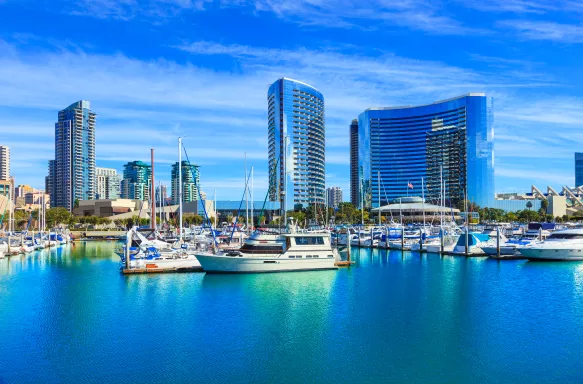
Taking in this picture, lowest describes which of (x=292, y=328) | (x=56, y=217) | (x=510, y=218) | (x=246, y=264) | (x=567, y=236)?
(x=292, y=328)

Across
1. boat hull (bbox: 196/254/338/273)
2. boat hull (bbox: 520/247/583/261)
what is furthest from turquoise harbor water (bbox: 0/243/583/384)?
boat hull (bbox: 520/247/583/261)

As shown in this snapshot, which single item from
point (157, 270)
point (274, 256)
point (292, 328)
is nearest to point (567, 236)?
point (274, 256)

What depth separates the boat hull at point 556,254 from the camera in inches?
2773

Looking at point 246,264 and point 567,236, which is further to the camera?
point 567,236

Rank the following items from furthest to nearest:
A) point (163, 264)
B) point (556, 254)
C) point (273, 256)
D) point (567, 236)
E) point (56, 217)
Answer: point (56, 217), point (567, 236), point (556, 254), point (163, 264), point (273, 256)

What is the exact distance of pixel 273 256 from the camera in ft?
185

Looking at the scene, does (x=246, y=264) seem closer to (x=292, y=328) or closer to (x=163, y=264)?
(x=163, y=264)

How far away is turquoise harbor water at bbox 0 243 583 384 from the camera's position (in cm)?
2619

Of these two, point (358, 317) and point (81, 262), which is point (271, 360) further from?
point (81, 262)

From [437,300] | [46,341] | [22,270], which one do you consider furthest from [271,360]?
[22,270]

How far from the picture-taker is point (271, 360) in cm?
2783

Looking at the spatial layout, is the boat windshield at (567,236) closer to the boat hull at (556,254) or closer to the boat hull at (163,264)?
the boat hull at (556,254)

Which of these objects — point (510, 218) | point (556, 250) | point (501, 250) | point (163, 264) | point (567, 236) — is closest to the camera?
point (163, 264)

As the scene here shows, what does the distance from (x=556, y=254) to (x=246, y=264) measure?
43242 millimetres
